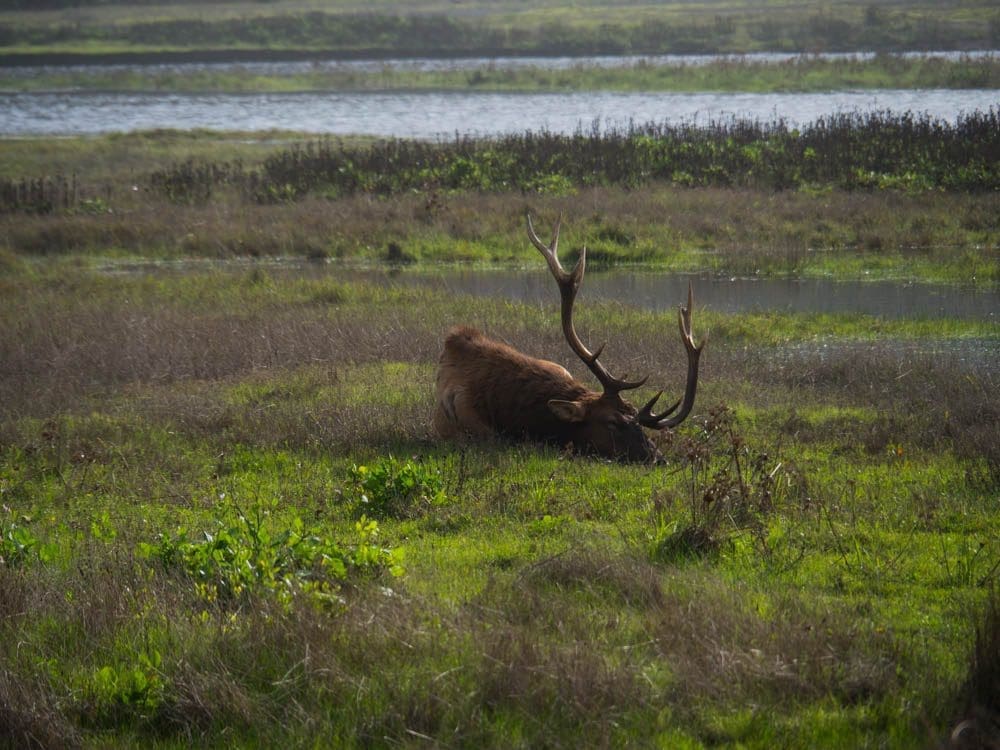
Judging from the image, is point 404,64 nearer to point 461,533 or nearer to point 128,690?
point 461,533

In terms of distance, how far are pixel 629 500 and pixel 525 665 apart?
2.96 m

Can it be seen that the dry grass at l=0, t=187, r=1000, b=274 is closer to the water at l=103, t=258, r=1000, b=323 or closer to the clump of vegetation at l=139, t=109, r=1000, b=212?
the water at l=103, t=258, r=1000, b=323

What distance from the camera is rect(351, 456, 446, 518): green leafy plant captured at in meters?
7.69

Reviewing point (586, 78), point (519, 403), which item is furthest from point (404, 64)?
point (519, 403)

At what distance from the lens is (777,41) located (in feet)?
215

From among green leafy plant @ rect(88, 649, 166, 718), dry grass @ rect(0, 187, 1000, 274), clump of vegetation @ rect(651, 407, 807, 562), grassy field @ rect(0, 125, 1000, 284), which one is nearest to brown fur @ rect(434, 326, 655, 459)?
clump of vegetation @ rect(651, 407, 807, 562)

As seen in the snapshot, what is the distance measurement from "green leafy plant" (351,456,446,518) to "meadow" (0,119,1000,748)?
0.02m

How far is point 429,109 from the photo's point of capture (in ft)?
156

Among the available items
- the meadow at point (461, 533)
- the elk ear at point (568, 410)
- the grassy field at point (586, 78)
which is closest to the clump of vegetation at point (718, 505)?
the meadow at point (461, 533)

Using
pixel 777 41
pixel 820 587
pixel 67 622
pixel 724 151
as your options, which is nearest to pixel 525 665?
pixel 820 587

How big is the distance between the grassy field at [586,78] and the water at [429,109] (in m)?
1.66

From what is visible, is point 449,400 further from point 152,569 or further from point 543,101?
point 543,101

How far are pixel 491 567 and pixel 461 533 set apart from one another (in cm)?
80

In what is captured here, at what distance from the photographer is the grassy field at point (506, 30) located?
64.7 meters
